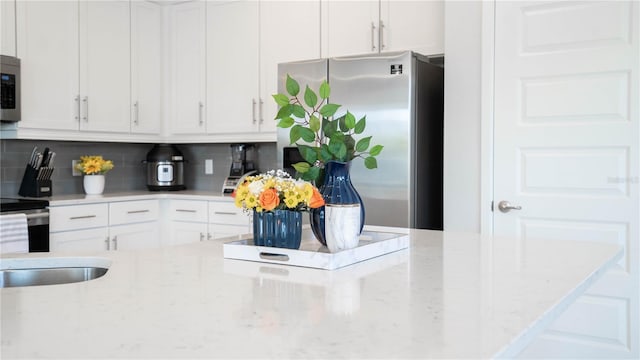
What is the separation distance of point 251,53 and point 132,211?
1.32 meters

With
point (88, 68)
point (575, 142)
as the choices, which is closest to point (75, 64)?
point (88, 68)

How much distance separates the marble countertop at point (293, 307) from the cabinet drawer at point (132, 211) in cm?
228

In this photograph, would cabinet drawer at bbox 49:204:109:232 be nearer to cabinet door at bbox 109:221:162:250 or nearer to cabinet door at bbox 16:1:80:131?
cabinet door at bbox 109:221:162:250

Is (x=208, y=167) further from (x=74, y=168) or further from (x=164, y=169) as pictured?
(x=74, y=168)

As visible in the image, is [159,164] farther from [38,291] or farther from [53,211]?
[38,291]

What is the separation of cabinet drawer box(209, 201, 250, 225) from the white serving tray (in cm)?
218

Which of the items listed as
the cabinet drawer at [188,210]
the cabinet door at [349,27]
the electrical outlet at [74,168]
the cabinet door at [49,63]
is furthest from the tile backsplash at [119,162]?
the cabinet door at [349,27]

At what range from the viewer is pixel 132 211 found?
404 cm

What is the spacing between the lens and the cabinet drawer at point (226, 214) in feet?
13.0

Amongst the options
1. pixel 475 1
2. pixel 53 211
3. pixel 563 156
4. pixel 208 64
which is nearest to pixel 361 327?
pixel 563 156

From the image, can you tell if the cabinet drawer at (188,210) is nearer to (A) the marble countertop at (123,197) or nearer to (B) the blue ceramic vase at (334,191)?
(A) the marble countertop at (123,197)

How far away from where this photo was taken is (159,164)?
4473mm

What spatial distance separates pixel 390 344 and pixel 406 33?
2836 millimetres

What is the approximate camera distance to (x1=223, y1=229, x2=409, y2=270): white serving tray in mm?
1485
